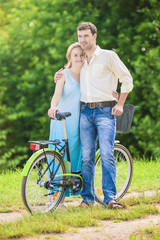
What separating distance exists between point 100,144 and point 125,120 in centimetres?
55

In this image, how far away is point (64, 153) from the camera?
15.9 ft

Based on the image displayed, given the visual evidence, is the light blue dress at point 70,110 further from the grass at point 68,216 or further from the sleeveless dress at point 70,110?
the grass at point 68,216

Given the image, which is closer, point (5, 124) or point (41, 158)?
point (41, 158)

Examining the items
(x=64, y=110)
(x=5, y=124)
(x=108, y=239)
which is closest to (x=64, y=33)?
(x=5, y=124)

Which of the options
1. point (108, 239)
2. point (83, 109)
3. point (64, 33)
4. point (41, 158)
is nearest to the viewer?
point (108, 239)

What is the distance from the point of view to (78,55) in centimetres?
492

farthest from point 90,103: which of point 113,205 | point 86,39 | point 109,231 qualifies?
point 109,231

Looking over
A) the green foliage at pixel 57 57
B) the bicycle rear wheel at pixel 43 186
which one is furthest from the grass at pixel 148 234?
the green foliage at pixel 57 57

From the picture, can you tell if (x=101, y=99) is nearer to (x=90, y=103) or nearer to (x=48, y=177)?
(x=90, y=103)

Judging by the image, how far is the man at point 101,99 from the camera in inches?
187

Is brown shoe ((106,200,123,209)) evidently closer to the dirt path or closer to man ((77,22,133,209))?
man ((77,22,133,209))

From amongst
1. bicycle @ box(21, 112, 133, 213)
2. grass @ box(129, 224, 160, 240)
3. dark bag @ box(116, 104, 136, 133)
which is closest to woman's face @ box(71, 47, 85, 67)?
bicycle @ box(21, 112, 133, 213)

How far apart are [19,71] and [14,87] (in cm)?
49

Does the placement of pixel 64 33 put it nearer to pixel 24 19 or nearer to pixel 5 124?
pixel 24 19
